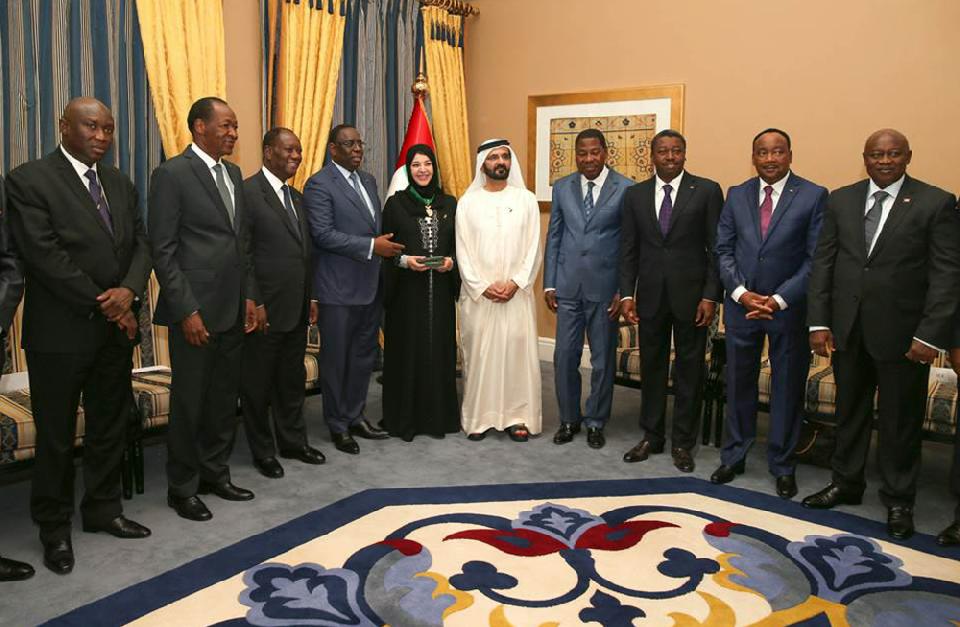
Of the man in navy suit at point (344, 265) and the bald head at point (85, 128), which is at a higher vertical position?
the bald head at point (85, 128)

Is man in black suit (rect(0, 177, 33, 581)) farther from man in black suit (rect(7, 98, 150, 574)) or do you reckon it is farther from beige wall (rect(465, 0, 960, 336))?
beige wall (rect(465, 0, 960, 336))

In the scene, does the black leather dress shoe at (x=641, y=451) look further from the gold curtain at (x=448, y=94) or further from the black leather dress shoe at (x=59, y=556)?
the gold curtain at (x=448, y=94)

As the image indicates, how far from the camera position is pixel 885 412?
3258 millimetres

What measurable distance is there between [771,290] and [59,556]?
3051 millimetres

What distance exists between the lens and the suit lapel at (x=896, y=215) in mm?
3103

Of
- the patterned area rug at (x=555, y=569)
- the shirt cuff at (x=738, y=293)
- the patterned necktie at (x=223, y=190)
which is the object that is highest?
the patterned necktie at (x=223, y=190)

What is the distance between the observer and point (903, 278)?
3.10m

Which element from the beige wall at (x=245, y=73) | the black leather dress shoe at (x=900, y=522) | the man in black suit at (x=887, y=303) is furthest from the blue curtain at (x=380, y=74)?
the black leather dress shoe at (x=900, y=522)

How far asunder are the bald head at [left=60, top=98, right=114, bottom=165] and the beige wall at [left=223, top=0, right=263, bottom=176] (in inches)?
93.1

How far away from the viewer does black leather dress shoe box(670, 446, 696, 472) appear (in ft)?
13.0

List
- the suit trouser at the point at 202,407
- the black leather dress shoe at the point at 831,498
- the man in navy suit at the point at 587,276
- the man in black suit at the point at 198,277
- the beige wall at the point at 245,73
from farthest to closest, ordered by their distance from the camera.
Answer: the beige wall at the point at 245,73
the man in navy suit at the point at 587,276
the black leather dress shoe at the point at 831,498
the suit trouser at the point at 202,407
the man in black suit at the point at 198,277

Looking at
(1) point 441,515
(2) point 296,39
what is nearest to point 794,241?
(1) point 441,515

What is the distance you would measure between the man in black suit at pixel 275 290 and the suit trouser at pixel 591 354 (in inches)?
54.6

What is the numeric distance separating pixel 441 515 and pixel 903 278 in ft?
6.80
